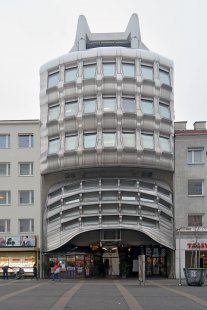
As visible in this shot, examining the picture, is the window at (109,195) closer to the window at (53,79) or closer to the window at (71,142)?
the window at (71,142)

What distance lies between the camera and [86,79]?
60.3 metres

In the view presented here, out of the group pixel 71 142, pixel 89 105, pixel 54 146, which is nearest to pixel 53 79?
pixel 89 105

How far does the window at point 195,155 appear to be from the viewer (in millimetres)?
63031

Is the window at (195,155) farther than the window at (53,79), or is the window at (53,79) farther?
the window at (195,155)

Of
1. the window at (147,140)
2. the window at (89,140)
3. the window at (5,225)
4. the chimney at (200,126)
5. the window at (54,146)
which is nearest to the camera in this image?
the window at (89,140)

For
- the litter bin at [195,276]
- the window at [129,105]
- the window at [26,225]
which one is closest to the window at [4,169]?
the window at [26,225]

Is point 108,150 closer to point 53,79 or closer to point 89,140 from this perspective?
point 89,140

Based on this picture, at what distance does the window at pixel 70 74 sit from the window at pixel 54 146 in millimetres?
5933

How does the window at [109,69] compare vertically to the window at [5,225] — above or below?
above

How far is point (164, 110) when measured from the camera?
62406mm

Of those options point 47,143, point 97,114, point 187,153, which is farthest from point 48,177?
point 187,153

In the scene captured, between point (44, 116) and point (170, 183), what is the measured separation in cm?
1414

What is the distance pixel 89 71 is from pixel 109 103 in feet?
12.3

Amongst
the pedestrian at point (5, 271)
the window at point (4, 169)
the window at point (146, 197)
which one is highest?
the window at point (4, 169)
